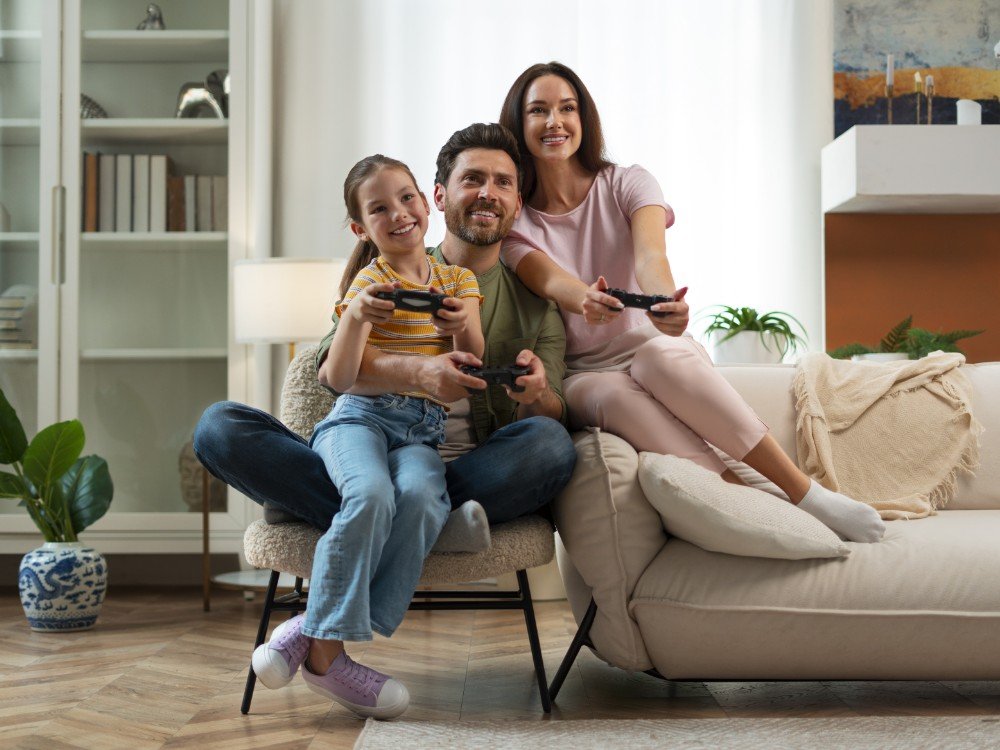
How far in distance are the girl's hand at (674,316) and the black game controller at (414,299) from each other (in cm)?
38

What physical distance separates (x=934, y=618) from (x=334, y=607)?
0.96 meters

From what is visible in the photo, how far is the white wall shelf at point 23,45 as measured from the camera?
3.37 m

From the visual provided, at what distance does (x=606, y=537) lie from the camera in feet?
5.97

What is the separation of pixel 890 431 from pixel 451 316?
111 centimetres

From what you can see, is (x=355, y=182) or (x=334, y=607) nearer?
(x=334, y=607)

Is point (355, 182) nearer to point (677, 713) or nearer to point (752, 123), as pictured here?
point (677, 713)

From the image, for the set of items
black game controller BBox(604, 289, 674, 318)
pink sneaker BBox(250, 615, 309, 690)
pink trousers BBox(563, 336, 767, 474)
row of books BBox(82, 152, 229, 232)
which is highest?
row of books BBox(82, 152, 229, 232)

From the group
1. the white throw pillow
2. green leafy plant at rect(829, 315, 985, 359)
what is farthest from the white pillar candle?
the white throw pillow

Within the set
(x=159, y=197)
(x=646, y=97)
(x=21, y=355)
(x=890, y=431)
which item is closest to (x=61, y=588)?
(x=21, y=355)

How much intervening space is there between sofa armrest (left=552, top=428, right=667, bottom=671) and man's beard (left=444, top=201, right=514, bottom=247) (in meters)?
0.48

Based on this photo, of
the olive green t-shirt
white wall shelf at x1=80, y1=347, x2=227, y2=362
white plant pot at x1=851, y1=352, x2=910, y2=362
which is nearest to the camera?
the olive green t-shirt

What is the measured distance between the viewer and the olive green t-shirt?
207cm

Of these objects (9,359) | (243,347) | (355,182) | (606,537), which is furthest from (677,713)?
(9,359)

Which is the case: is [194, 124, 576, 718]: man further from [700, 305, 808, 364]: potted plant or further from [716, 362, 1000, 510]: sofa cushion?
[700, 305, 808, 364]: potted plant
